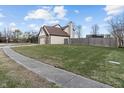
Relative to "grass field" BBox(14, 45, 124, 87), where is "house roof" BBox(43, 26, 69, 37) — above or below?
above

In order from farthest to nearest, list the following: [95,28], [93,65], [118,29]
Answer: [95,28] < [118,29] < [93,65]

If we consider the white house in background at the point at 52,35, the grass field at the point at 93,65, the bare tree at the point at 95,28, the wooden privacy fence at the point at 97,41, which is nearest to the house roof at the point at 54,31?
the white house in background at the point at 52,35

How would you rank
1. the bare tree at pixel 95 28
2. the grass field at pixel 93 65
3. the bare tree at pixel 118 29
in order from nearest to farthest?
the grass field at pixel 93 65
the bare tree at pixel 118 29
the bare tree at pixel 95 28

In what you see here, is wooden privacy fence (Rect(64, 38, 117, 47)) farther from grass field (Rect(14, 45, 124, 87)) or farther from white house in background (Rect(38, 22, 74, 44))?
grass field (Rect(14, 45, 124, 87))

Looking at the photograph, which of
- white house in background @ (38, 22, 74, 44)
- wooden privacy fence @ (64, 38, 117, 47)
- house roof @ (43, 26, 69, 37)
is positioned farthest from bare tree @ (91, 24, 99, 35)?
wooden privacy fence @ (64, 38, 117, 47)

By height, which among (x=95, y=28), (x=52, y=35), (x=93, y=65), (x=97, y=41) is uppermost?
(x=95, y=28)

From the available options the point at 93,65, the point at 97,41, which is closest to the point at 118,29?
the point at 97,41

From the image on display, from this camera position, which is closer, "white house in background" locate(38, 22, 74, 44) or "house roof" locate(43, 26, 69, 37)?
"white house in background" locate(38, 22, 74, 44)

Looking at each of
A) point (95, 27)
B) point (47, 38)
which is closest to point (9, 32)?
point (47, 38)

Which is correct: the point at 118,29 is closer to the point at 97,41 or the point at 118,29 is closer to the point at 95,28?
the point at 97,41

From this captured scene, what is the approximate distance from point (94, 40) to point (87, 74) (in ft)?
77.7

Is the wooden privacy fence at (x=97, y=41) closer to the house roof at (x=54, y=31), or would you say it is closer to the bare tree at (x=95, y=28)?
the house roof at (x=54, y=31)

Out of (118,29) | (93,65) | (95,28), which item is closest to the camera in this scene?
(93,65)
